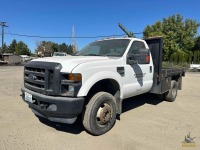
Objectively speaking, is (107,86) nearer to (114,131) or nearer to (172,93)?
(114,131)

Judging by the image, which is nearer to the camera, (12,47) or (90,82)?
(90,82)

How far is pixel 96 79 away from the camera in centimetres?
380

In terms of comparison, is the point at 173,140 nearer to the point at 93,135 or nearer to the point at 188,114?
the point at 93,135

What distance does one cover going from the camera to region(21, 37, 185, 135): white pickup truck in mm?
3496

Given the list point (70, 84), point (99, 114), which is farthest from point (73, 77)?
point (99, 114)

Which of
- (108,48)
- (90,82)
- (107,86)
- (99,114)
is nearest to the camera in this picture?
(90,82)

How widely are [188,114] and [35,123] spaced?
4.09m

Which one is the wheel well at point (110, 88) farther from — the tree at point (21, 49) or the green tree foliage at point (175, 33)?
the tree at point (21, 49)

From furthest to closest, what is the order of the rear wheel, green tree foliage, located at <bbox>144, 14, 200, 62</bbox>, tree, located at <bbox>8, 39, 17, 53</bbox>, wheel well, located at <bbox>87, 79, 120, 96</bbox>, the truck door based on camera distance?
tree, located at <bbox>8, 39, 17, 53</bbox> → green tree foliage, located at <bbox>144, 14, 200, 62</bbox> → the rear wheel → the truck door → wheel well, located at <bbox>87, 79, 120, 96</bbox>

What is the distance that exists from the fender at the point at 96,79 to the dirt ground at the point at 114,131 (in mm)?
927

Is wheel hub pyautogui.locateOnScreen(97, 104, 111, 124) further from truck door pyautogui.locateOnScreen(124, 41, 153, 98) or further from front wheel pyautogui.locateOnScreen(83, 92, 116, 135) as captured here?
truck door pyautogui.locateOnScreen(124, 41, 153, 98)

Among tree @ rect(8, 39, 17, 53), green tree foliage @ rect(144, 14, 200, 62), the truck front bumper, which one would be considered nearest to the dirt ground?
the truck front bumper

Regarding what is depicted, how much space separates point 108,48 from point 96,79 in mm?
1544

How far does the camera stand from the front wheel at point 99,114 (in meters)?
3.82
